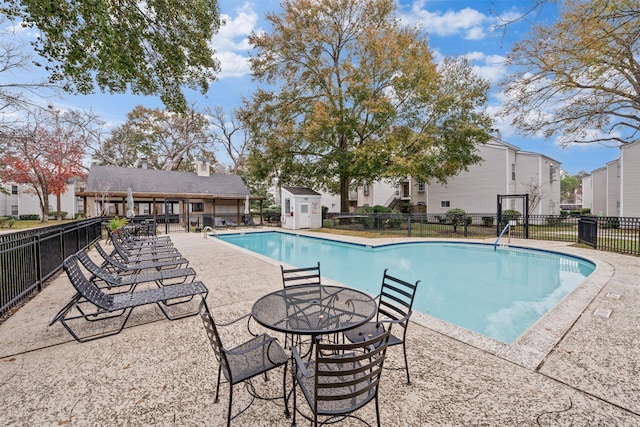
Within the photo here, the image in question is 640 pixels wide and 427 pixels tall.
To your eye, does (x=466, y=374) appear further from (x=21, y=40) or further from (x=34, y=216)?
(x=34, y=216)

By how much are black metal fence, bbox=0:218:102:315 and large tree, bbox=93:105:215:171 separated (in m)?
26.3

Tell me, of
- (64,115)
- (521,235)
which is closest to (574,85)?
(521,235)

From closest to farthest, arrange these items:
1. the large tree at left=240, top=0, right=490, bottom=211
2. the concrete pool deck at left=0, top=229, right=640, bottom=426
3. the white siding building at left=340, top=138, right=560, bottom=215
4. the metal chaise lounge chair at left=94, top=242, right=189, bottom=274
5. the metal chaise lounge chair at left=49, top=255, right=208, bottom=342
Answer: the concrete pool deck at left=0, top=229, right=640, bottom=426 → the metal chaise lounge chair at left=49, top=255, right=208, bottom=342 → the metal chaise lounge chair at left=94, top=242, right=189, bottom=274 → the large tree at left=240, top=0, right=490, bottom=211 → the white siding building at left=340, top=138, right=560, bottom=215

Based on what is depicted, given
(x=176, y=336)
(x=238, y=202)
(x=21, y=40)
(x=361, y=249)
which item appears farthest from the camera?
(x=238, y=202)

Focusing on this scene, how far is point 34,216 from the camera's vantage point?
2877cm

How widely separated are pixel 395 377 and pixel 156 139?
123ft

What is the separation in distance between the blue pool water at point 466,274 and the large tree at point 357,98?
6.44m

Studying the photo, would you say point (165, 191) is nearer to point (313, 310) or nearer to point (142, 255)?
point (142, 255)

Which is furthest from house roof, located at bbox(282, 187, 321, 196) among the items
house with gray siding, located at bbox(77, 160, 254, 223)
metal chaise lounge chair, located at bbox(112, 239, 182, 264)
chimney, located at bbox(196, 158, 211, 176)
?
metal chaise lounge chair, located at bbox(112, 239, 182, 264)

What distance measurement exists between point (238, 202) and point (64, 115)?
13.8 m

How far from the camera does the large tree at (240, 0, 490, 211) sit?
1723cm

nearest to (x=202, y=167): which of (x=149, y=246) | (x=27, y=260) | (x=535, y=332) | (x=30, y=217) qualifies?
(x=149, y=246)

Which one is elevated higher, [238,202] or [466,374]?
[238,202]

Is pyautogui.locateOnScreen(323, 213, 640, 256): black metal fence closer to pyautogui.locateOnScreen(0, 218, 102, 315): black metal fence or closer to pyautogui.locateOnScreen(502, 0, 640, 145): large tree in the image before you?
pyautogui.locateOnScreen(502, 0, 640, 145): large tree
